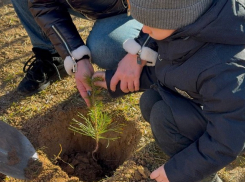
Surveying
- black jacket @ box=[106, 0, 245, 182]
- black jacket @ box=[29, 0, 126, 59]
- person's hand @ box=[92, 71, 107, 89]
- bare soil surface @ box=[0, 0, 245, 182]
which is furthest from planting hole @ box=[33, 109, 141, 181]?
black jacket @ box=[106, 0, 245, 182]

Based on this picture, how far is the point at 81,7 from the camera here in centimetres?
220

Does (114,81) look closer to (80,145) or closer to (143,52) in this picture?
(143,52)

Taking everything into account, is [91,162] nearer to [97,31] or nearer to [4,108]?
[4,108]

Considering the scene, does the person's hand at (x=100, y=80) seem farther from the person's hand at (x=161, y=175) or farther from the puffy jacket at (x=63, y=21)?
the person's hand at (x=161, y=175)

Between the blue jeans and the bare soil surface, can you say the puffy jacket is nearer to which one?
the blue jeans

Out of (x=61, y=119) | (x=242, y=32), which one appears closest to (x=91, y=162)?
(x=61, y=119)

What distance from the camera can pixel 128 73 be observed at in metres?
2.03

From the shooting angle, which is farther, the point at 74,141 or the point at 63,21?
the point at 74,141

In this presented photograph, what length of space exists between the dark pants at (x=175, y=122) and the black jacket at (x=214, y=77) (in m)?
0.14

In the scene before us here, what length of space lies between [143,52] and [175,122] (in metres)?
0.46

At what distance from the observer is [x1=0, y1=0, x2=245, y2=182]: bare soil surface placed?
→ 6.72ft

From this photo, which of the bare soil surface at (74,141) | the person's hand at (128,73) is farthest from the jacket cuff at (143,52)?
the bare soil surface at (74,141)

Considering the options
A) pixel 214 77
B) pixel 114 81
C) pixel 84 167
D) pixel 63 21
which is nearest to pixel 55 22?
pixel 63 21

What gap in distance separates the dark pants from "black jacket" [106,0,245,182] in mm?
139
